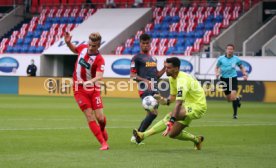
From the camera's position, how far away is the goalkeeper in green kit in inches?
539

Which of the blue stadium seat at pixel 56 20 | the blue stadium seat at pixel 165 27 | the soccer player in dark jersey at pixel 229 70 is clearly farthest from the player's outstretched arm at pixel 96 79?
the blue stadium seat at pixel 56 20

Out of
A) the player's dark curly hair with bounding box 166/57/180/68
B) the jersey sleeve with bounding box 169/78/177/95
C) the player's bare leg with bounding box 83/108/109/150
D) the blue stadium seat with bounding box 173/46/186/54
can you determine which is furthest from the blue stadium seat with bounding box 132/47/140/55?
the player's dark curly hair with bounding box 166/57/180/68

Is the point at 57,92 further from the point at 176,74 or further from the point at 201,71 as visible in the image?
the point at 176,74

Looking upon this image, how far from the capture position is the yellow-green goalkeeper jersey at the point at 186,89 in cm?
1363

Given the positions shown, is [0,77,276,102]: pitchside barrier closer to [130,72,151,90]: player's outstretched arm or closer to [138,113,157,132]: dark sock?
[130,72,151,90]: player's outstretched arm

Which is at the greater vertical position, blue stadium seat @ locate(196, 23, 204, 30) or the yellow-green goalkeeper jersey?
blue stadium seat @ locate(196, 23, 204, 30)

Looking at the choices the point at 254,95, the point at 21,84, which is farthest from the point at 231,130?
the point at 21,84

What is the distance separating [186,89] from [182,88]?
0.10m

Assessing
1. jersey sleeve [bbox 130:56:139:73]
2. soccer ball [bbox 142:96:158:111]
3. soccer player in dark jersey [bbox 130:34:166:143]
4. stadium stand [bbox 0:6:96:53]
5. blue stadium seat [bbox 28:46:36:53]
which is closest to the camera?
soccer ball [bbox 142:96:158:111]

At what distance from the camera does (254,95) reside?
37125 millimetres

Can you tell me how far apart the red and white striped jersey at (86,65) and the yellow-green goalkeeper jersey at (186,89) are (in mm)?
1409

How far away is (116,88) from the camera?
4122 cm

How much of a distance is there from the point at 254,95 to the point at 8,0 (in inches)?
1019

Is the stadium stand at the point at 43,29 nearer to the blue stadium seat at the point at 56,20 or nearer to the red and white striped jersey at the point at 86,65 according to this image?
the blue stadium seat at the point at 56,20
